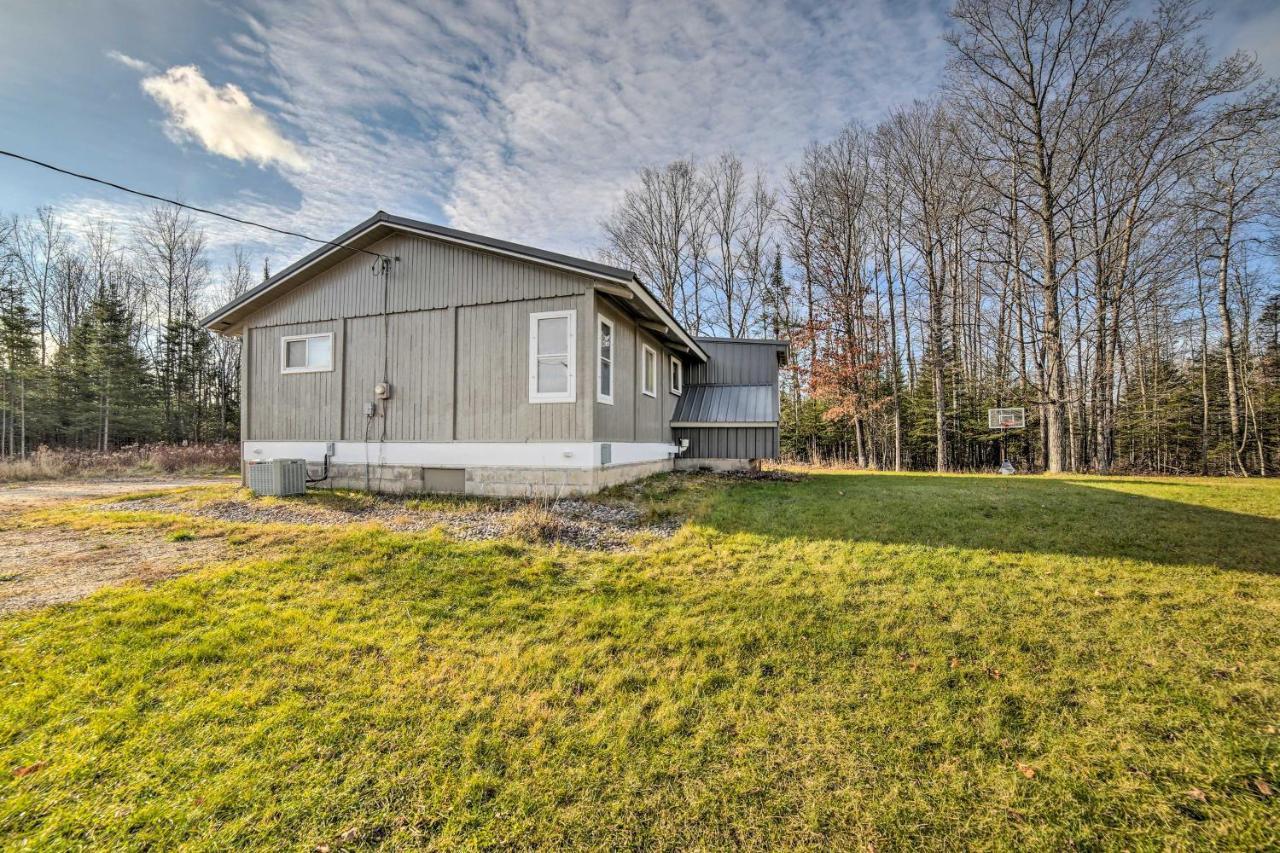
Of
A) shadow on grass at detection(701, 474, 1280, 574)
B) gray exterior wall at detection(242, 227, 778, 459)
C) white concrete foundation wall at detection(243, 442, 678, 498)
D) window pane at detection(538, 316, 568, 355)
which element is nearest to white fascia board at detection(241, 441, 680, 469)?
white concrete foundation wall at detection(243, 442, 678, 498)

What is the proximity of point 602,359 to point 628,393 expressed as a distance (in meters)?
1.39

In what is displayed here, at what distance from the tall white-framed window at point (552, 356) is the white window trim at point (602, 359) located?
0.40m

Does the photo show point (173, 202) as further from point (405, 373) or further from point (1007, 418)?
point (1007, 418)

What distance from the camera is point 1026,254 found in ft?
51.0

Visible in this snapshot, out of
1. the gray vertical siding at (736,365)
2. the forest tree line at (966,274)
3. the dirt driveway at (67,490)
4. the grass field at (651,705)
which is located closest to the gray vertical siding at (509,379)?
the grass field at (651,705)

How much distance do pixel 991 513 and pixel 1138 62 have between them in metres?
15.0

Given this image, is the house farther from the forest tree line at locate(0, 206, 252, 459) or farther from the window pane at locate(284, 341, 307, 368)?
the forest tree line at locate(0, 206, 252, 459)

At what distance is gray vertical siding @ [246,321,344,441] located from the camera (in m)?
9.60

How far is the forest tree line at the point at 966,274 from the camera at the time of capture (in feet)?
45.0

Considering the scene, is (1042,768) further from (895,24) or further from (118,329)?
(118,329)

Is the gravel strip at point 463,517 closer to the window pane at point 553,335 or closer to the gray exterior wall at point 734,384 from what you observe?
the window pane at point 553,335

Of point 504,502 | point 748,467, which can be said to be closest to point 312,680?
point 504,502

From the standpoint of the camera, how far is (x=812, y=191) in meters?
20.5

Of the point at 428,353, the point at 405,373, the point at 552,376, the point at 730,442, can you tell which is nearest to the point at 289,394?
the point at 405,373
